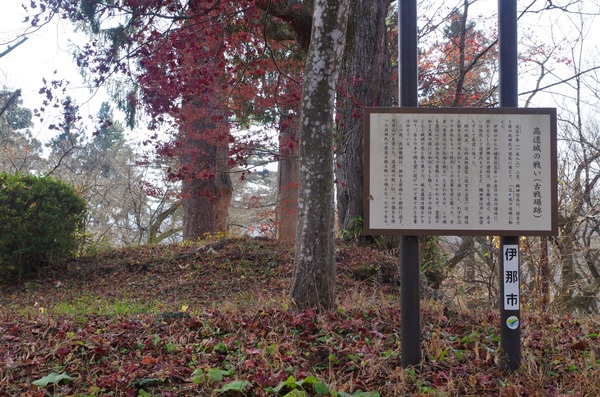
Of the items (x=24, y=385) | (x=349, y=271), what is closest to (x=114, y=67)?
(x=349, y=271)

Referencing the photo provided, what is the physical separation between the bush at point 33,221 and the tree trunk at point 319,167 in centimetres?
614

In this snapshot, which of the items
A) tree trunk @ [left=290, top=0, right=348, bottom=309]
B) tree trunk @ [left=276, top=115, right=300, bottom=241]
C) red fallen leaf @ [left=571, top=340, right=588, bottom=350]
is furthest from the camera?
tree trunk @ [left=276, top=115, right=300, bottom=241]

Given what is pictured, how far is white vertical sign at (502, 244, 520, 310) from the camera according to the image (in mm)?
3814

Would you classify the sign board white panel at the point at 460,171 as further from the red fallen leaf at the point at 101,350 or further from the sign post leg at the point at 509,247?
the red fallen leaf at the point at 101,350

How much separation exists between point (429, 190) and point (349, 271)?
156 inches

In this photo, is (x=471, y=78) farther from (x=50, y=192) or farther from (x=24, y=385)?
(x=24, y=385)

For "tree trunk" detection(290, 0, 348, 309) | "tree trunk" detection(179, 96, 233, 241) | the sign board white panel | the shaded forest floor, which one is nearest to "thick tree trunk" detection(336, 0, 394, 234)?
the shaded forest floor

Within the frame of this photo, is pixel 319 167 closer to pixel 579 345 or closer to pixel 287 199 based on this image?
pixel 579 345

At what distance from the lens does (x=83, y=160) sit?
76.3 ft

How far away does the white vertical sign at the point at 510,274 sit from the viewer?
12.5 ft

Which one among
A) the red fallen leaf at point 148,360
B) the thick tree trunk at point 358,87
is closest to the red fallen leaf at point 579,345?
the red fallen leaf at point 148,360

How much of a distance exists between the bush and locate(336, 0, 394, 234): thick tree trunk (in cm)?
491

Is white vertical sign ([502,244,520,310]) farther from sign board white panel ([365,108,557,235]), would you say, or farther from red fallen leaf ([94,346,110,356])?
red fallen leaf ([94,346,110,356])

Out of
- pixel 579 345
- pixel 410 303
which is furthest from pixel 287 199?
pixel 410 303
